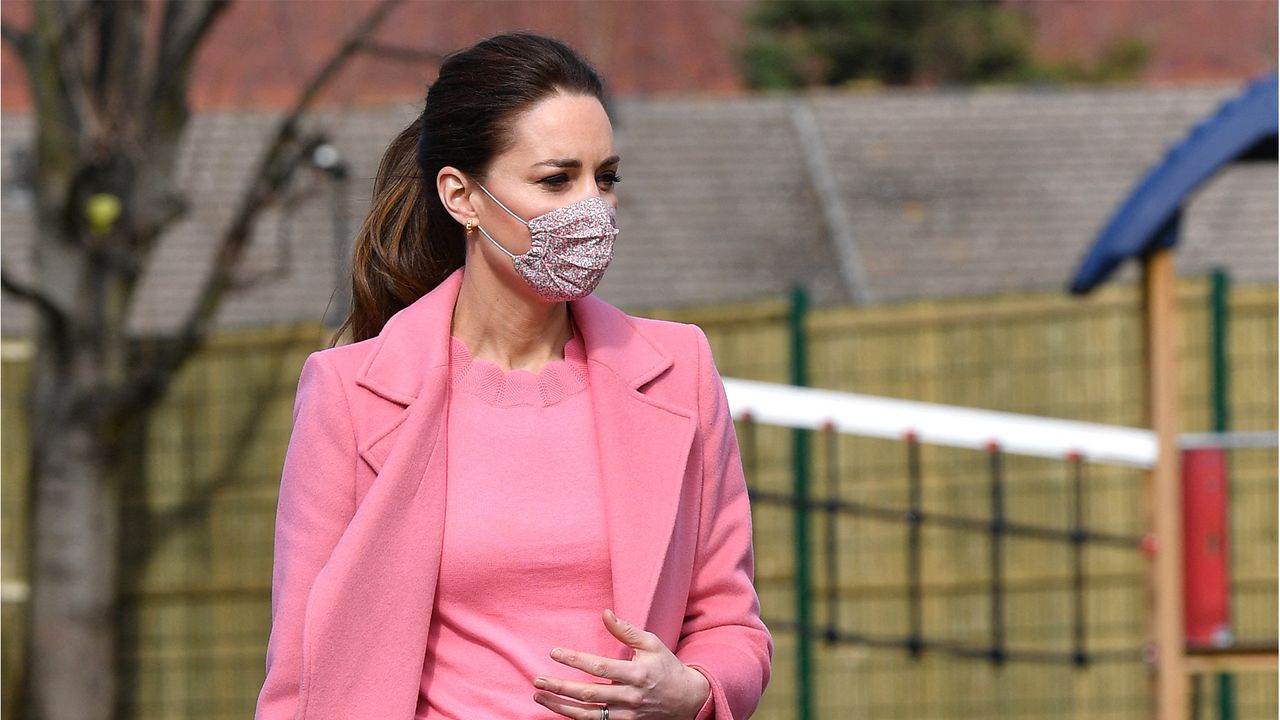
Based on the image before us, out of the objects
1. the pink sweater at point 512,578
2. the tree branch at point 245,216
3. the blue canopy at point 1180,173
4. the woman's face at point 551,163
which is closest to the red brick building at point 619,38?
the tree branch at point 245,216

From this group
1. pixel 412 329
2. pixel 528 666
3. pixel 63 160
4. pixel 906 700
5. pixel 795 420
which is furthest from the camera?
pixel 906 700

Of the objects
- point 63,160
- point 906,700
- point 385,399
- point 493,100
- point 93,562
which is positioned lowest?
point 906,700

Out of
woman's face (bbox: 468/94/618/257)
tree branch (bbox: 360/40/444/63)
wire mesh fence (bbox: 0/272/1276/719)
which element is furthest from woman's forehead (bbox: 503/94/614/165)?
wire mesh fence (bbox: 0/272/1276/719)

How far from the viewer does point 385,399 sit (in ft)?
7.70

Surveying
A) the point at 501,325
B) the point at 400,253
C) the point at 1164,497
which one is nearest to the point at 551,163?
the point at 501,325

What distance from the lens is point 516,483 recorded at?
235 centimetres

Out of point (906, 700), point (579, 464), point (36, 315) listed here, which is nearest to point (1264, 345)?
point (906, 700)

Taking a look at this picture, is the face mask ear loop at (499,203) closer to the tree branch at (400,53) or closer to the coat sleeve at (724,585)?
the coat sleeve at (724,585)

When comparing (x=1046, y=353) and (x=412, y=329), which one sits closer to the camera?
(x=412, y=329)

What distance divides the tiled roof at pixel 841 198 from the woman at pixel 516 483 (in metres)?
11.3

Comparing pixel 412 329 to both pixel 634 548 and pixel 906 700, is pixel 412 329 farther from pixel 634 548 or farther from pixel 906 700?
pixel 906 700

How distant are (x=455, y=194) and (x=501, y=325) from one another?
0.63 feet

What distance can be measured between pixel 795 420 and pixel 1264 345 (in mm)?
2589

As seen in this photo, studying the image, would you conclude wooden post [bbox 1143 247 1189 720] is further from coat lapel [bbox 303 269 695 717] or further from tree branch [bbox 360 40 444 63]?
coat lapel [bbox 303 269 695 717]
